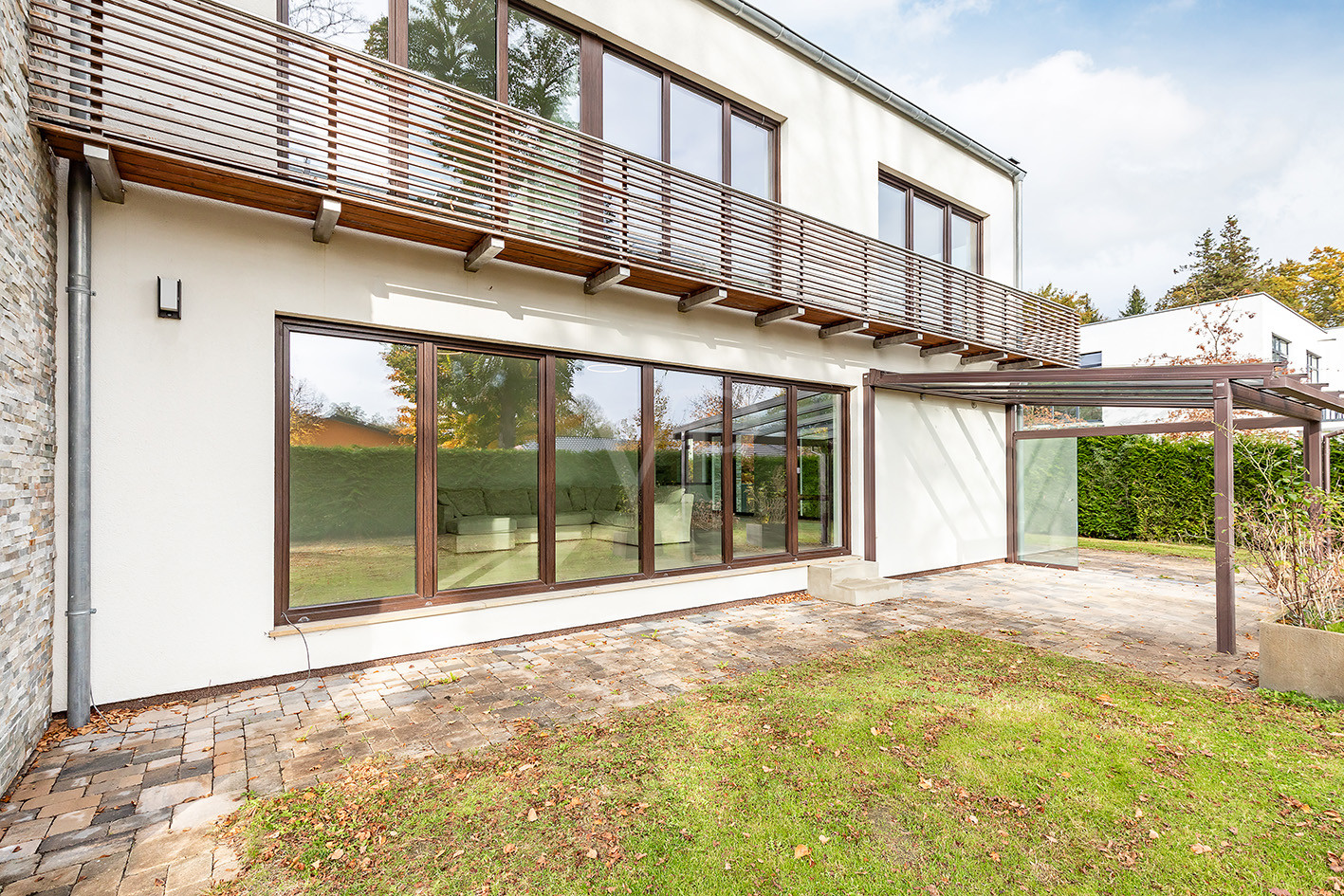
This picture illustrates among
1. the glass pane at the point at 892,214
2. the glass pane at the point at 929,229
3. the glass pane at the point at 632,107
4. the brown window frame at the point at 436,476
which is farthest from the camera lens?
the glass pane at the point at 929,229

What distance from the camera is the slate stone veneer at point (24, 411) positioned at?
118 inches

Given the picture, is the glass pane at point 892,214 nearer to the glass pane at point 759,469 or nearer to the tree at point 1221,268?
the glass pane at point 759,469

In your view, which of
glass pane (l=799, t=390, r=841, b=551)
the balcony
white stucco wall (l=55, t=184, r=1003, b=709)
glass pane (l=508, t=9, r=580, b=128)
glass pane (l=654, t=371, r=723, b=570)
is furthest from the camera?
glass pane (l=799, t=390, r=841, b=551)

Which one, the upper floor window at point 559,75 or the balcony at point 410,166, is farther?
the upper floor window at point 559,75

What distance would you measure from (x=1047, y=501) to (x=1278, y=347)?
15623 mm

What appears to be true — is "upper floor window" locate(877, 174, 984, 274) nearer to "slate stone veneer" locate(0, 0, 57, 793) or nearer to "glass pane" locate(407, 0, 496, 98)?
"glass pane" locate(407, 0, 496, 98)

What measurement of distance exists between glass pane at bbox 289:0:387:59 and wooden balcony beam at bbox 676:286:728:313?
3325mm

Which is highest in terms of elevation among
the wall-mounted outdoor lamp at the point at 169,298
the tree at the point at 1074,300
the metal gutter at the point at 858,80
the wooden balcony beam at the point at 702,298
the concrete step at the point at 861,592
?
the tree at the point at 1074,300

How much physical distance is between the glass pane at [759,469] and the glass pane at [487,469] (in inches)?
98.3

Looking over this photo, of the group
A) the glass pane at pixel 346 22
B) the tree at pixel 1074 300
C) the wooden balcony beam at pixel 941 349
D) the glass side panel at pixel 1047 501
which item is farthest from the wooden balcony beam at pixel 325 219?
the tree at pixel 1074 300

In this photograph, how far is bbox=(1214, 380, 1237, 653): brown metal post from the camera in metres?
5.08

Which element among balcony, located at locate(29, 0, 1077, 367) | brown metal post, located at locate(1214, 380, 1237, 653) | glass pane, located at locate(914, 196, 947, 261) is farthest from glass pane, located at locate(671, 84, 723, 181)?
brown metal post, located at locate(1214, 380, 1237, 653)

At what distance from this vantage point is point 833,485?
27.0 ft

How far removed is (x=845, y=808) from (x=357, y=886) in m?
1.96
